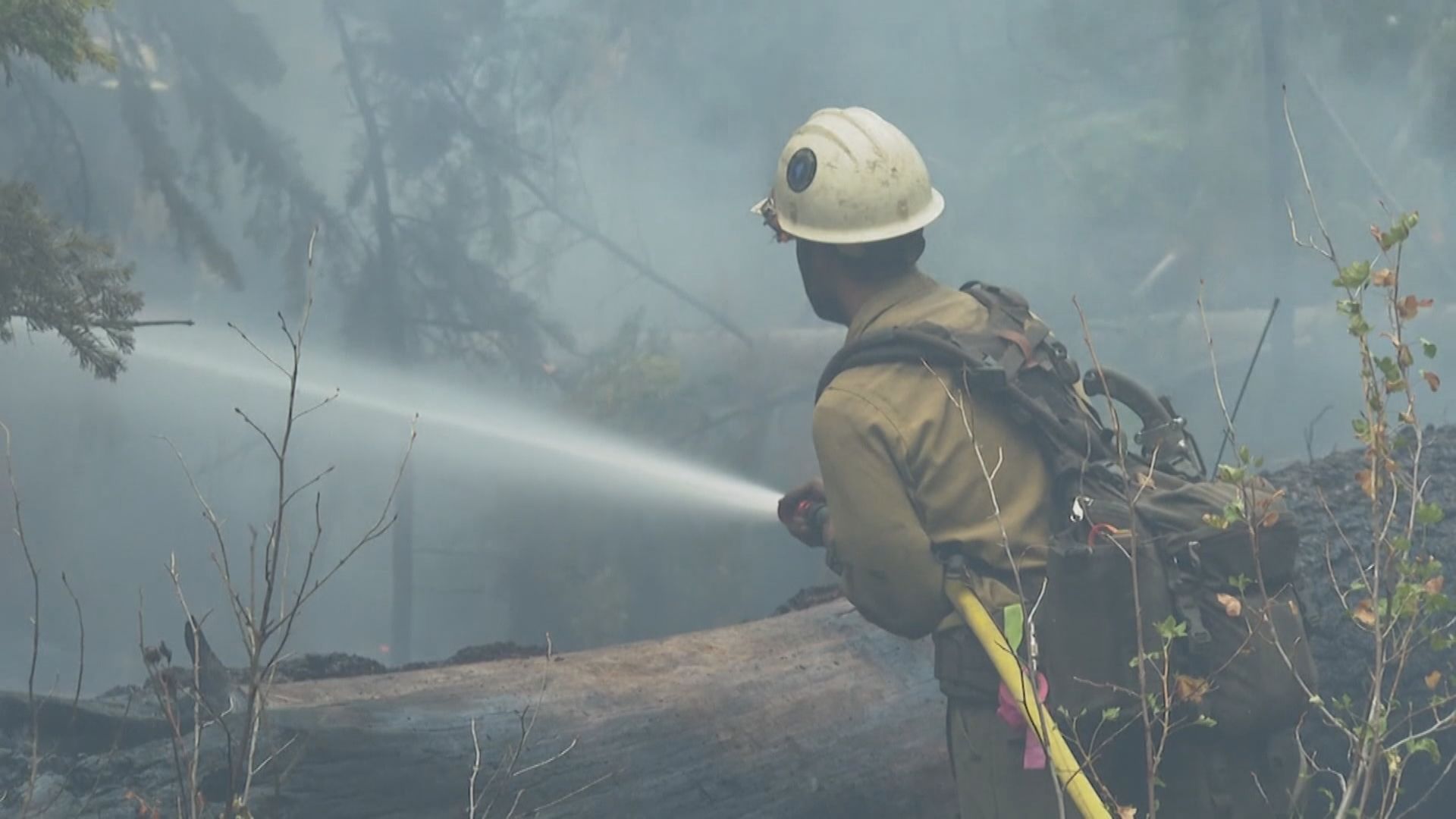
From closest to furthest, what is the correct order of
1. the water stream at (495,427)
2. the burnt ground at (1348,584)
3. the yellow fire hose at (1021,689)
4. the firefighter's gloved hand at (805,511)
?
the yellow fire hose at (1021,689)
the firefighter's gloved hand at (805,511)
the burnt ground at (1348,584)
the water stream at (495,427)

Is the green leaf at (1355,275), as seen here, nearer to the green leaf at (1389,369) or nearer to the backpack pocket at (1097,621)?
the green leaf at (1389,369)

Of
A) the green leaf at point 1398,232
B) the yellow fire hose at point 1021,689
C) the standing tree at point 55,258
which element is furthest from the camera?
the standing tree at point 55,258

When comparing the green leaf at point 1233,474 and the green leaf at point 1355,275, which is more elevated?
the green leaf at point 1355,275

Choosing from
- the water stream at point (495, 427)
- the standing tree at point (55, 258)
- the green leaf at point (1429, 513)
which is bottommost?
the green leaf at point (1429, 513)

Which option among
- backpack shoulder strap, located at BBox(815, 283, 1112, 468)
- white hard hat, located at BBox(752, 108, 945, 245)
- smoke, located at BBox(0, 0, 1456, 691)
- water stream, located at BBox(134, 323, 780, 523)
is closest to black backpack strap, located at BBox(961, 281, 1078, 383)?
backpack shoulder strap, located at BBox(815, 283, 1112, 468)

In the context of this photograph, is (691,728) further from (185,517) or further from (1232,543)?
(185,517)

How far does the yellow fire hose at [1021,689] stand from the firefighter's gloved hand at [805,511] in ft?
1.90

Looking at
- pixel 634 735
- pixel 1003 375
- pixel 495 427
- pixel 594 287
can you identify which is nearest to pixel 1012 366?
pixel 1003 375

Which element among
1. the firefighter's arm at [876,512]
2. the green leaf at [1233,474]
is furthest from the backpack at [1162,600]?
the green leaf at [1233,474]

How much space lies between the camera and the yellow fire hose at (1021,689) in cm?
235

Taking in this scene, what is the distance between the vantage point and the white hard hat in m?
3.02

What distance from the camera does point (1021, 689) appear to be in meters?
2.53

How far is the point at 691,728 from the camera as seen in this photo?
138 inches

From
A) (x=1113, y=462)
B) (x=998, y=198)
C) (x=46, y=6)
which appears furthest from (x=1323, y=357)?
(x=46, y=6)
